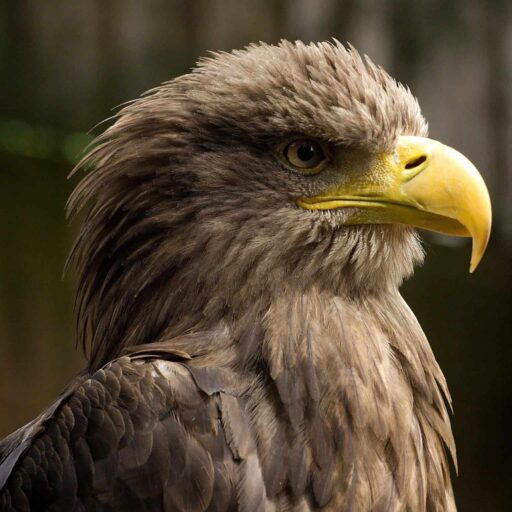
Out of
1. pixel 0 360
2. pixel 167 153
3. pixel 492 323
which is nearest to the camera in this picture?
pixel 167 153

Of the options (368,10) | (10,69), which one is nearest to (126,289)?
(368,10)

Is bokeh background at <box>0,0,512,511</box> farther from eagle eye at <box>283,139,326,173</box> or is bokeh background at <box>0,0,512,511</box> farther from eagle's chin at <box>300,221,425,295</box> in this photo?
eagle eye at <box>283,139,326,173</box>

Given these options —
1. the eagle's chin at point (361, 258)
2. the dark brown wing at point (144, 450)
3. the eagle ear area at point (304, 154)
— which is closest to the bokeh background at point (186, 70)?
the eagle's chin at point (361, 258)

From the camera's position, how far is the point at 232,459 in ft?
7.82

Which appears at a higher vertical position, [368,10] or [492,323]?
[368,10]

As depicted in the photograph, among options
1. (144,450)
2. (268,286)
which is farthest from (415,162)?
(144,450)

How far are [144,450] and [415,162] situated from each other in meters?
0.99

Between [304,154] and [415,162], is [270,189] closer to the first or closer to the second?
[304,154]

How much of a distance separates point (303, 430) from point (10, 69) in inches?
179

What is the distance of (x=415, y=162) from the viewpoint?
264cm

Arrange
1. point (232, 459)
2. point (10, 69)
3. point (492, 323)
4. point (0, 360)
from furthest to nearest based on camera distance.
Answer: point (10, 69) → point (0, 360) → point (492, 323) → point (232, 459)

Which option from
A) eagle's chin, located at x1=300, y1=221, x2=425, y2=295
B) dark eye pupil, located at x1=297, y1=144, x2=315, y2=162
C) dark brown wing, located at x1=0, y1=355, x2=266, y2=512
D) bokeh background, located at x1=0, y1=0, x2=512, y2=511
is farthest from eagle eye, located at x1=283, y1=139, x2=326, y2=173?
bokeh background, located at x1=0, y1=0, x2=512, y2=511

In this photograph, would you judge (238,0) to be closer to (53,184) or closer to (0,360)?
(53,184)

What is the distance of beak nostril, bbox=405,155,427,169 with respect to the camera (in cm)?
263
